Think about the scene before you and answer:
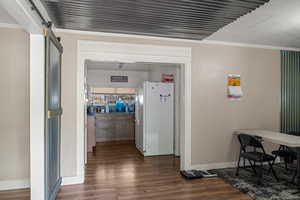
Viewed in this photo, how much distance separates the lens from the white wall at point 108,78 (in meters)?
6.85

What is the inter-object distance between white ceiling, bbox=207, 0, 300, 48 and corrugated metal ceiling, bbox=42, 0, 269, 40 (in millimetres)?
305

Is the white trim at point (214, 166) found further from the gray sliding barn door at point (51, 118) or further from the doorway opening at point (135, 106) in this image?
the gray sliding barn door at point (51, 118)

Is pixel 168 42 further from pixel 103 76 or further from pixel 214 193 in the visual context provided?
pixel 103 76

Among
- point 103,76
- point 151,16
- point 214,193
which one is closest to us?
point 151,16

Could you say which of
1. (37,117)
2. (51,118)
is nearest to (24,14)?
(37,117)

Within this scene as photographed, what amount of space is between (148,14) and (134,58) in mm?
1017

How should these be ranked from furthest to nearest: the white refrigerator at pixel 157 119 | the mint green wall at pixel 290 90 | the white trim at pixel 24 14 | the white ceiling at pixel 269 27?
the white refrigerator at pixel 157 119 < the mint green wall at pixel 290 90 < the white ceiling at pixel 269 27 < the white trim at pixel 24 14

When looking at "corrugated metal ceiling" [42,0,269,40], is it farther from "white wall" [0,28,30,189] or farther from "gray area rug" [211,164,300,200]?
"gray area rug" [211,164,300,200]

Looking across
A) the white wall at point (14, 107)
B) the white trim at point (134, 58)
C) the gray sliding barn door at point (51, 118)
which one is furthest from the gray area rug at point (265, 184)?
the white wall at point (14, 107)

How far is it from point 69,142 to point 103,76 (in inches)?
162

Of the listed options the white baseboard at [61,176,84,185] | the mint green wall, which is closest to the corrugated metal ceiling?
the mint green wall

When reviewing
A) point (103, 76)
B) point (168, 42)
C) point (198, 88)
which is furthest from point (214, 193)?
point (103, 76)

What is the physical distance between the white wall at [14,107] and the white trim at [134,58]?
796 millimetres

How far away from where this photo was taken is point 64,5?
228cm
